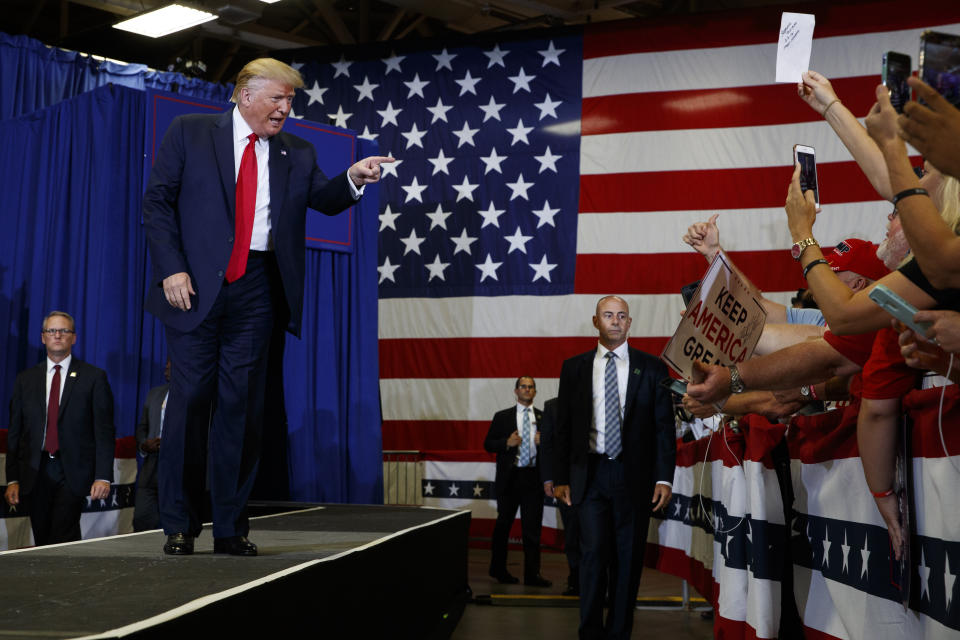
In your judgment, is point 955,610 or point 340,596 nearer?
point 955,610

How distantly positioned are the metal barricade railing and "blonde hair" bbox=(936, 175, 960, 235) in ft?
25.7

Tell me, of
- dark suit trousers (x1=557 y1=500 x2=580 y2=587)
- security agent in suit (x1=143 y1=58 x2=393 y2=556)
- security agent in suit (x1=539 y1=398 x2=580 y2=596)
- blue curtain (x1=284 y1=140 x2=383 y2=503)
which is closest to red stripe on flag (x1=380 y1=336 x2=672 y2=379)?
security agent in suit (x1=539 y1=398 x2=580 y2=596)

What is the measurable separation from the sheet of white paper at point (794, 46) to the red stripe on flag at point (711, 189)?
19.0 ft

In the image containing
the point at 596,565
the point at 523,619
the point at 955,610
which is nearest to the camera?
the point at 955,610

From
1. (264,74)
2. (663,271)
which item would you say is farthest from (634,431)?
(663,271)

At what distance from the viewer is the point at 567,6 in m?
9.87

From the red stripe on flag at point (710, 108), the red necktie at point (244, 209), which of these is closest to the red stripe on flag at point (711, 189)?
the red stripe on flag at point (710, 108)

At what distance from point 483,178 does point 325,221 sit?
3064 millimetres

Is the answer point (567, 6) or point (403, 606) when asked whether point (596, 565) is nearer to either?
point (403, 606)

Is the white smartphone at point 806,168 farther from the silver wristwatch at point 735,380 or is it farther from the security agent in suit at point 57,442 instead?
the security agent in suit at point 57,442

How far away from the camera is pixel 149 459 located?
20.3 ft

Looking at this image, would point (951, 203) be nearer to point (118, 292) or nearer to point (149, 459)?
point (149, 459)

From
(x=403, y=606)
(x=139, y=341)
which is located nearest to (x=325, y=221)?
(x=139, y=341)

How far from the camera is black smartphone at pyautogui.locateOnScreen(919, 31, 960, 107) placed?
1.69m
